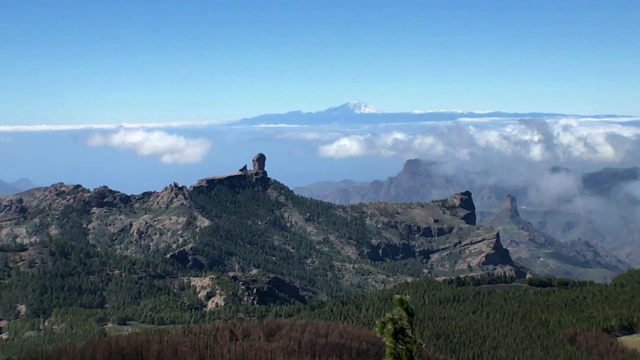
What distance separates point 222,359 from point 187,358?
348 inches

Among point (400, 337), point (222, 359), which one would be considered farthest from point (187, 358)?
point (400, 337)

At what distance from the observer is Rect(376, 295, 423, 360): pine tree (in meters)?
81.4

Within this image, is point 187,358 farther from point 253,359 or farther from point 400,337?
point 400,337

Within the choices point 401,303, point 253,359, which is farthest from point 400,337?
point 253,359

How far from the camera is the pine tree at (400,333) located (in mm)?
81412

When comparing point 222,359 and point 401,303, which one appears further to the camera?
point 222,359

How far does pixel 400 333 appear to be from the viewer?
82000 millimetres

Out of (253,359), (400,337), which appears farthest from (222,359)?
(400,337)

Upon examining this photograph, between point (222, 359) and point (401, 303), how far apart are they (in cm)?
12515

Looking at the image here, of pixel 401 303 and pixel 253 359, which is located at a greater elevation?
pixel 401 303

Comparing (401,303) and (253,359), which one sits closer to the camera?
(401,303)

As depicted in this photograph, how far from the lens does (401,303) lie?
270 feet

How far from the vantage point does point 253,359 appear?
199 meters

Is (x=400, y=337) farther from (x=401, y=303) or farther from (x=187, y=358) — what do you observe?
(x=187, y=358)
